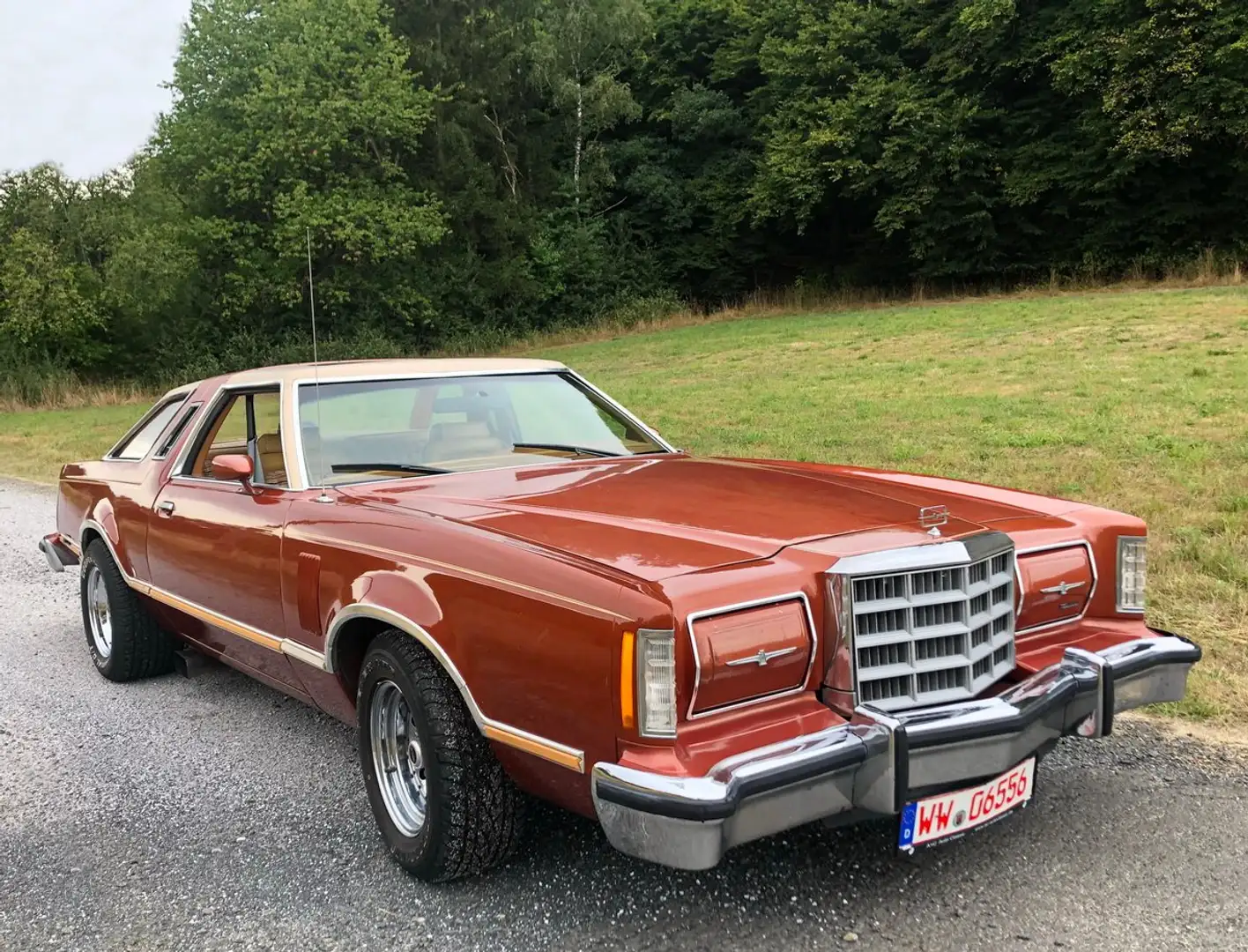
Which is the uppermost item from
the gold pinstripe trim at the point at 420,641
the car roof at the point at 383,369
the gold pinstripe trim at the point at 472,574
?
the car roof at the point at 383,369

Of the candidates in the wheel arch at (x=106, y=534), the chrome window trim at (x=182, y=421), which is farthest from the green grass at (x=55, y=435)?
the chrome window trim at (x=182, y=421)

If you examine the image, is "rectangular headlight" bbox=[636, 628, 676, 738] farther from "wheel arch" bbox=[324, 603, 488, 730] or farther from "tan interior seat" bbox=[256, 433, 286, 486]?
"tan interior seat" bbox=[256, 433, 286, 486]

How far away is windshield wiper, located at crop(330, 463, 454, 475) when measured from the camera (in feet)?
11.8

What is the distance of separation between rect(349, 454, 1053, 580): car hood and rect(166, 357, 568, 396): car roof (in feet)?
2.09

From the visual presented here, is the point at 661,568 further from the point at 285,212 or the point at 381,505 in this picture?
the point at 285,212

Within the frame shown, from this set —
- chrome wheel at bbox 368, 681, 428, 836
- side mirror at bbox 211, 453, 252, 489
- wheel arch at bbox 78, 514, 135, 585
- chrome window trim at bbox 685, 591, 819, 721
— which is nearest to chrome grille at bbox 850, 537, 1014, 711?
chrome window trim at bbox 685, 591, 819, 721

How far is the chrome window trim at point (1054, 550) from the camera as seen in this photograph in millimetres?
2832

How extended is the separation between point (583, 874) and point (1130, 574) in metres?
1.94

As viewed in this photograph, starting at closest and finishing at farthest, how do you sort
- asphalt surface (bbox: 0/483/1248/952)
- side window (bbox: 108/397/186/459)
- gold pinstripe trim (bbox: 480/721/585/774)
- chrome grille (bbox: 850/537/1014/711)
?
gold pinstripe trim (bbox: 480/721/585/774) → chrome grille (bbox: 850/537/1014/711) → asphalt surface (bbox: 0/483/1248/952) → side window (bbox: 108/397/186/459)

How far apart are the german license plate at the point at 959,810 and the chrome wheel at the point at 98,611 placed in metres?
4.02

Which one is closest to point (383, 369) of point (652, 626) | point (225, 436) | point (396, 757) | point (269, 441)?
point (269, 441)

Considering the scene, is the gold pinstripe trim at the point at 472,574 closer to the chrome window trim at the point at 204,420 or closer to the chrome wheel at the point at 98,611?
the chrome window trim at the point at 204,420

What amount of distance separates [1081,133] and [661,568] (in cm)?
2996

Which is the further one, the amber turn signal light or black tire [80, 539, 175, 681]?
black tire [80, 539, 175, 681]
